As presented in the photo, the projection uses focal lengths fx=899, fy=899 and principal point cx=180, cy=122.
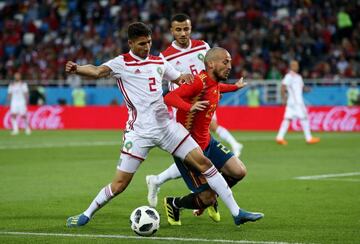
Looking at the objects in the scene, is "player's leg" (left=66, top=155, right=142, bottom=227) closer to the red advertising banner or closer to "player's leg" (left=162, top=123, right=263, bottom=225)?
"player's leg" (left=162, top=123, right=263, bottom=225)

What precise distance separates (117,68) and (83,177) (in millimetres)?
6836

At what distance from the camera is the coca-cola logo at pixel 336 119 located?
32.1 m

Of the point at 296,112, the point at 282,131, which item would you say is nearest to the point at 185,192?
the point at 282,131

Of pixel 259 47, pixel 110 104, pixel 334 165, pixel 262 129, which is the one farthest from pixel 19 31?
pixel 334 165

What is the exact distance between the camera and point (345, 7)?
3688cm

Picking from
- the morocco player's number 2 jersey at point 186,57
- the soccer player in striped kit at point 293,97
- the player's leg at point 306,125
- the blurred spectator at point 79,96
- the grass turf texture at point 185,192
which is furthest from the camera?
the blurred spectator at point 79,96

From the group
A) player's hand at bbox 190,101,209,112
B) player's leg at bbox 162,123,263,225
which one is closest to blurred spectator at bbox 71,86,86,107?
player's leg at bbox 162,123,263,225

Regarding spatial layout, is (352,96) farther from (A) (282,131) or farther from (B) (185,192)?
(B) (185,192)

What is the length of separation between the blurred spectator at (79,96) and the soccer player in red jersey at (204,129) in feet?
88.7

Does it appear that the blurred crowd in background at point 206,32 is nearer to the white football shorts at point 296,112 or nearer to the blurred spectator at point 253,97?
the blurred spectator at point 253,97

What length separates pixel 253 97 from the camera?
35.1 metres

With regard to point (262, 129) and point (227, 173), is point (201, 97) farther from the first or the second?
point (262, 129)

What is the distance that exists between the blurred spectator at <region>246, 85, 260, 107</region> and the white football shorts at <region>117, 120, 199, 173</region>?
967 inches

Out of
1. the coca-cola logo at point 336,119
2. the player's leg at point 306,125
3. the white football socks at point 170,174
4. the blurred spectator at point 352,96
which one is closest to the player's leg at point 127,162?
the white football socks at point 170,174
